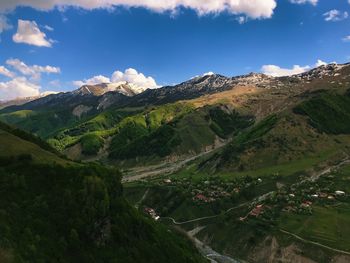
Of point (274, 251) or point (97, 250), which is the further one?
point (274, 251)

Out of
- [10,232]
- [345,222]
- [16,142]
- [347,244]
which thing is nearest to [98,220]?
[10,232]

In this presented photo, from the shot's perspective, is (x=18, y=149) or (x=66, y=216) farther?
(x=18, y=149)

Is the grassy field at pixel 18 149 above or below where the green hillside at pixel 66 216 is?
above

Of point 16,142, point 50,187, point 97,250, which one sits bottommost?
point 97,250

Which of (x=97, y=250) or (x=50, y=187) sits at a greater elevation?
(x=50, y=187)

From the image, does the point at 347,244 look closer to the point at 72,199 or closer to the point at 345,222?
the point at 345,222

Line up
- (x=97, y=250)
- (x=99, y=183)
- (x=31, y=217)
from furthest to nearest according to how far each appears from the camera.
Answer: (x=99, y=183) < (x=97, y=250) < (x=31, y=217)

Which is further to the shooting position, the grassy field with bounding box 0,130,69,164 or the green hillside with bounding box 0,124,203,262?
the grassy field with bounding box 0,130,69,164

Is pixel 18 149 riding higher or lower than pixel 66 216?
higher

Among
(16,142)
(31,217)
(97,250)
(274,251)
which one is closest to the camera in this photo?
(31,217)

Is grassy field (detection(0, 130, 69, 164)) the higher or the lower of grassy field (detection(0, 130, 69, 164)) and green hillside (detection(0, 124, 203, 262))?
the higher

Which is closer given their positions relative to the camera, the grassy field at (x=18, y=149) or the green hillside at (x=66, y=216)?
the green hillside at (x=66, y=216)
